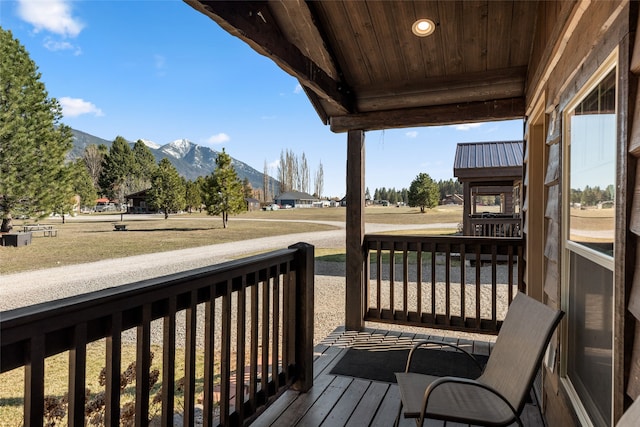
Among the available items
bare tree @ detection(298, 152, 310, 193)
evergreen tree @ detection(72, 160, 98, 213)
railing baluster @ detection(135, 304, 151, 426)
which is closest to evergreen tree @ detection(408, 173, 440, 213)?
railing baluster @ detection(135, 304, 151, 426)

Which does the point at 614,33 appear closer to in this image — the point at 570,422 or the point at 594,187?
the point at 594,187

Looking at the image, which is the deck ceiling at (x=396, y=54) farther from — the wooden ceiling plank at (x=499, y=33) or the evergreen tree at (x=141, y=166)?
the evergreen tree at (x=141, y=166)

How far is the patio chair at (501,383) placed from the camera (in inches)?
58.4

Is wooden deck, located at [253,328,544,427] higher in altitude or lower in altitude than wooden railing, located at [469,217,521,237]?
lower

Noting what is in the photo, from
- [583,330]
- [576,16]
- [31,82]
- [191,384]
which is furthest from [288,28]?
[31,82]

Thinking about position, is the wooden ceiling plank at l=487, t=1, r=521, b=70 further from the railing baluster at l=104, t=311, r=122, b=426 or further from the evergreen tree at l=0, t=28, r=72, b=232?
the evergreen tree at l=0, t=28, r=72, b=232

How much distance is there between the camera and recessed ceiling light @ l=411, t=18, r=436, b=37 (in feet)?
8.39

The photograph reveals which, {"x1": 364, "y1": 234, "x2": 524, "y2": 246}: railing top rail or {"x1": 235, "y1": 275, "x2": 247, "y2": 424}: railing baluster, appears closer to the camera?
{"x1": 235, "y1": 275, "x2": 247, "y2": 424}: railing baluster

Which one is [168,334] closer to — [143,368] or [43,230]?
[143,368]

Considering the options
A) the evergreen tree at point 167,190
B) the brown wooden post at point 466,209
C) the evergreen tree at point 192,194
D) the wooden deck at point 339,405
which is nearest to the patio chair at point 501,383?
the wooden deck at point 339,405

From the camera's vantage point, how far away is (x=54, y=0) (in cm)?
663

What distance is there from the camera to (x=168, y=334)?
1373mm

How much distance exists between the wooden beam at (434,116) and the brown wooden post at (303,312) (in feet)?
5.40

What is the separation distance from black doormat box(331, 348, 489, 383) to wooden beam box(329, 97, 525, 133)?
2.05 metres
